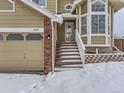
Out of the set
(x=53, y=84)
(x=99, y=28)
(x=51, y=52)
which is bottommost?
(x=53, y=84)

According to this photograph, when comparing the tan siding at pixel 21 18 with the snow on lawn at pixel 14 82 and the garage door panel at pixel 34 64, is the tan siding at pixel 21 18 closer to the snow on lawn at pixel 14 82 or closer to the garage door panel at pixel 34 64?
the garage door panel at pixel 34 64

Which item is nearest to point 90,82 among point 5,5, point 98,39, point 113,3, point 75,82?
point 75,82

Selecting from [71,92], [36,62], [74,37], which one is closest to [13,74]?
[36,62]

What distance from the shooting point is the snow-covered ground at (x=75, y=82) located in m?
12.7

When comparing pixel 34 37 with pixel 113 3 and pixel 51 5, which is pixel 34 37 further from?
pixel 113 3

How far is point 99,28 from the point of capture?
77.6ft

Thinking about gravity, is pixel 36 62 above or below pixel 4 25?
below

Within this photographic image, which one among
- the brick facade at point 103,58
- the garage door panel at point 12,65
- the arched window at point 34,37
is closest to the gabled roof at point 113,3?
the brick facade at point 103,58

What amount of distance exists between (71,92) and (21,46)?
7.90 metres

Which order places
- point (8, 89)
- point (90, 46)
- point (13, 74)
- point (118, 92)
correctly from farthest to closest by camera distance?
point (90, 46)
point (13, 74)
point (8, 89)
point (118, 92)

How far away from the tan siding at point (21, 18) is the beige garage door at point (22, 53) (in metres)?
0.69

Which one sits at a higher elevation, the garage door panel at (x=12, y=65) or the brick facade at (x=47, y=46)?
the brick facade at (x=47, y=46)

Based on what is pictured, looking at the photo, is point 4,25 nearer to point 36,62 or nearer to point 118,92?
point 36,62

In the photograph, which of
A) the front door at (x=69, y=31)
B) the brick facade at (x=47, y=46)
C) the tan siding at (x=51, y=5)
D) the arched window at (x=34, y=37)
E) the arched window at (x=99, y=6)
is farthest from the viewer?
the front door at (x=69, y=31)
